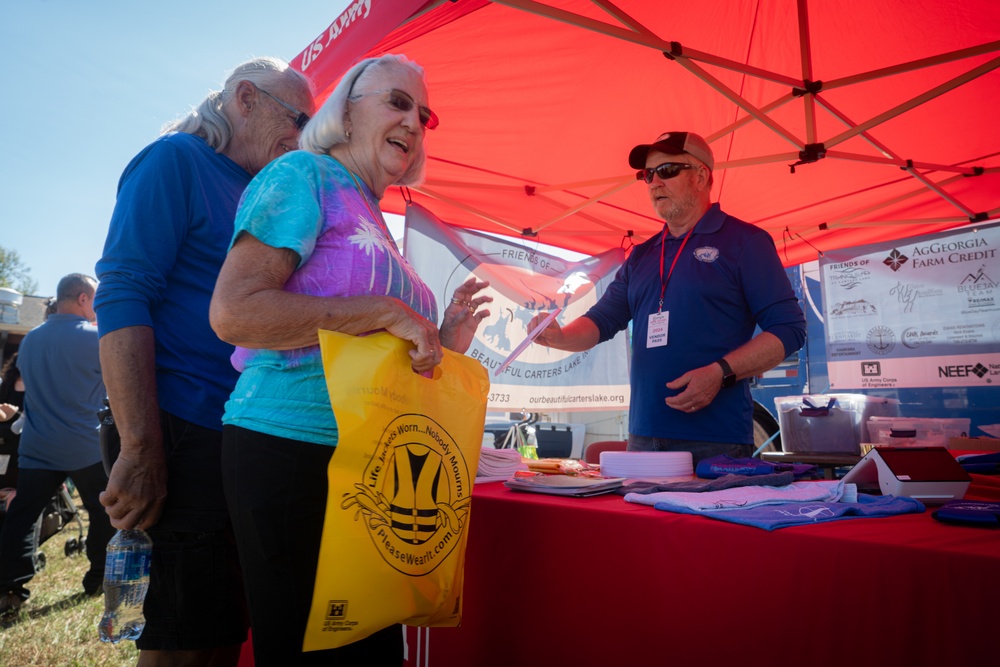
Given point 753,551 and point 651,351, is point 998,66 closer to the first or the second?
point 651,351

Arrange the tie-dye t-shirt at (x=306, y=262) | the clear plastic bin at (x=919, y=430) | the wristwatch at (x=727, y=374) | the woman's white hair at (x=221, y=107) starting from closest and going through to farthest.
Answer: the tie-dye t-shirt at (x=306, y=262)
the woman's white hair at (x=221, y=107)
the wristwatch at (x=727, y=374)
the clear plastic bin at (x=919, y=430)

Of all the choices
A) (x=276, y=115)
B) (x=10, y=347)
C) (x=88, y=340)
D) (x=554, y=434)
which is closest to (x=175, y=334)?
(x=276, y=115)

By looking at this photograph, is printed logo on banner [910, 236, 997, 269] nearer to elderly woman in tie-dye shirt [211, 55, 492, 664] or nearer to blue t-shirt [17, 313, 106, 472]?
elderly woman in tie-dye shirt [211, 55, 492, 664]

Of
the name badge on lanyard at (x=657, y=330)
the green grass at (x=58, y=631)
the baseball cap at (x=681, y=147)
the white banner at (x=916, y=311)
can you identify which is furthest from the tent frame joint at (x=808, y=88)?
the green grass at (x=58, y=631)

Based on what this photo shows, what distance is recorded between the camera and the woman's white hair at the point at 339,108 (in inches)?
46.8

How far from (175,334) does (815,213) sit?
4.52 metres

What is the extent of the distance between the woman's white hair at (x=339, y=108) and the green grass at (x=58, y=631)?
2806 mm

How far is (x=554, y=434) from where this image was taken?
29.8 feet

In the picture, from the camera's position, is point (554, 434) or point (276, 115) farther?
point (554, 434)

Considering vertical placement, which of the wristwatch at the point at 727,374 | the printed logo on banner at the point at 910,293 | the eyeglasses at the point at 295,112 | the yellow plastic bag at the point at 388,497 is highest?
the printed logo on banner at the point at 910,293

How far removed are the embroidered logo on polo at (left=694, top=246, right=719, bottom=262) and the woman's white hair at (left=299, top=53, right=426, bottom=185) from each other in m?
1.38

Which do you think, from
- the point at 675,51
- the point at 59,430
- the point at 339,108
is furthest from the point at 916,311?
the point at 59,430

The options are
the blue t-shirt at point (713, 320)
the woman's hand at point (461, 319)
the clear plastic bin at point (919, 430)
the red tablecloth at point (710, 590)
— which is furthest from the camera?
the clear plastic bin at point (919, 430)

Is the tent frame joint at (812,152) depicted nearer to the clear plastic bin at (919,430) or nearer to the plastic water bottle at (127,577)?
the clear plastic bin at (919,430)
